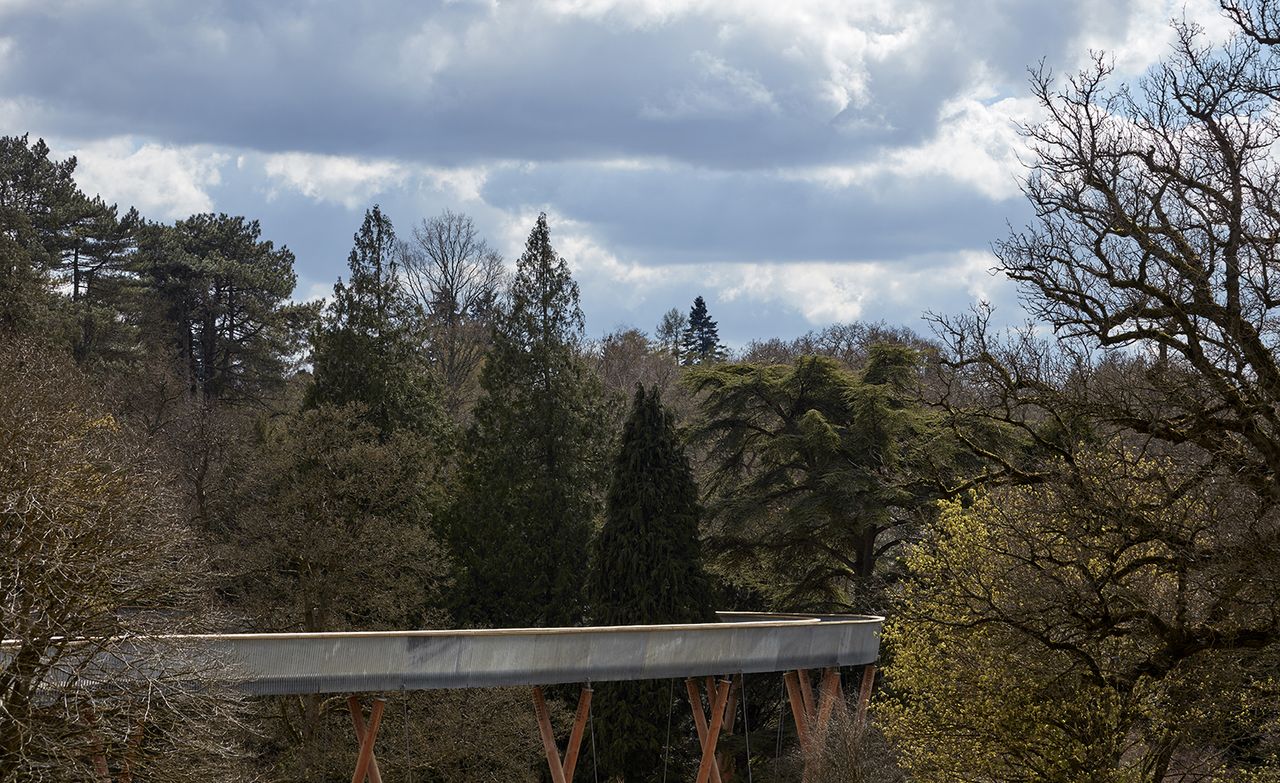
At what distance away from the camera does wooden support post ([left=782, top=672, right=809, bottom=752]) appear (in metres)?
29.1

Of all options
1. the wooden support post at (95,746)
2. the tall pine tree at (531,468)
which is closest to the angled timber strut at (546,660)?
the wooden support post at (95,746)

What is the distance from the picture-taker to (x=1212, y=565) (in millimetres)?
14492

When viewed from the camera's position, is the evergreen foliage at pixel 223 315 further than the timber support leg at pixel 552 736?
Yes

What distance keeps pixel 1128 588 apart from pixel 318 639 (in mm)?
12516

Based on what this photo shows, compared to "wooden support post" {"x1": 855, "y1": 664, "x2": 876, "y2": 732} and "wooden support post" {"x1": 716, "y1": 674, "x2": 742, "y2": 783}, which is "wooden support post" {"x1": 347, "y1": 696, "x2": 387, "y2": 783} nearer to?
"wooden support post" {"x1": 855, "y1": 664, "x2": 876, "y2": 732}

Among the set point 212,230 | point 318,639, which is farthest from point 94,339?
point 318,639

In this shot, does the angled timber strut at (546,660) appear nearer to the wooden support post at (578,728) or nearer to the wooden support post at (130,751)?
the wooden support post at (578,728)

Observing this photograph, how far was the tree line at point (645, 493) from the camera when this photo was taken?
1558 centimetres

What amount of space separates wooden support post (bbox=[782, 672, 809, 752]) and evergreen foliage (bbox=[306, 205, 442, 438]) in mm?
15895

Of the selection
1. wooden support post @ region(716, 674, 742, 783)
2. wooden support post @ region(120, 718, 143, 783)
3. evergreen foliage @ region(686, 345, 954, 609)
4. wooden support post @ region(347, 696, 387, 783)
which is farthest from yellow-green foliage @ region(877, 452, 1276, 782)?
evergreen foliage @ region(686, 345, 954, 609)

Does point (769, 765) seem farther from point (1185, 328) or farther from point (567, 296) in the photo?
point (1185, 328)

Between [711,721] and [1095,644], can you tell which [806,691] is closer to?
[711,721]

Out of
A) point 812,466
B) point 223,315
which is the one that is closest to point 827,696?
point 812,466

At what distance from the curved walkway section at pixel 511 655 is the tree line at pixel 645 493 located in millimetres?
1474
